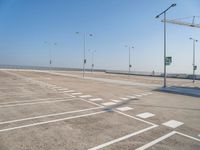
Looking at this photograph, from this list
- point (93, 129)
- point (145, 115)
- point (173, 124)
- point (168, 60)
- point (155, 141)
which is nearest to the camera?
point (155, 141)

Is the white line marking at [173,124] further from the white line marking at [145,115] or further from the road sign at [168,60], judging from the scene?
the road sign at [168,60]

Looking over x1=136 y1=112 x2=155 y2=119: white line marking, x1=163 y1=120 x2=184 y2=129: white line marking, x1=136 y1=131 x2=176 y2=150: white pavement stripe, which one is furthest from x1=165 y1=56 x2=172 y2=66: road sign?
x1=136 y1=131 x2=176 y2=150: white pavement stripe

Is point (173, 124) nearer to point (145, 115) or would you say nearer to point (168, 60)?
point (145, 115)

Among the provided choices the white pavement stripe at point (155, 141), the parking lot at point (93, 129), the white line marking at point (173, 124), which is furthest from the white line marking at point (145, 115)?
the white pavement stripe at point (155, 141)

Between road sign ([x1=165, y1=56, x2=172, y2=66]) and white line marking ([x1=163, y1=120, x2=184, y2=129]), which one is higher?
road sign ([x1=165, y1=56, x2=172, y2=66])

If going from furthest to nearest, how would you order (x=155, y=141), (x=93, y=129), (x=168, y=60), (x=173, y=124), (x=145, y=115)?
(x=168, y=60) < (x=145, y=115) < (x=173, y=124) < (x=93, y=129) < (x=155, y=141)

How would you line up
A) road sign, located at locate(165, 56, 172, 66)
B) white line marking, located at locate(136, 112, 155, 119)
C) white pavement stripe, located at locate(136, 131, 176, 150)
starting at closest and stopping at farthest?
white pavement stripe, located at locate(136, 131, 176, 150), white line marking, located at locate(136, 112, 155, 119), road sign, located at locate(165, 56, 172, 66)

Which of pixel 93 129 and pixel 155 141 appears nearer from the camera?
pixel 155 141

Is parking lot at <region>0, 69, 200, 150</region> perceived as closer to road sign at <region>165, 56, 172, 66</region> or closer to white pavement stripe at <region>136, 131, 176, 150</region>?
white pavement stripe at <region>136, 131, 176, 150</region>

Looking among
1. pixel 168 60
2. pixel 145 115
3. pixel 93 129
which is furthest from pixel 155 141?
pixel 168 60

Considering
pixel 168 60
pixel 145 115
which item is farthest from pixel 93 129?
pixel 168 60

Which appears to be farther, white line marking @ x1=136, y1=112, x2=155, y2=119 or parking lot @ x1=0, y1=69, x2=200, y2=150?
white line marking @ x1=136, y1=112, x2=155, y2=119

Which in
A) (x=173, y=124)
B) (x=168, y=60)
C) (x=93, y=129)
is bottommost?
(x=173, y=124)

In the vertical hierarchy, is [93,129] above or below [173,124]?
above
